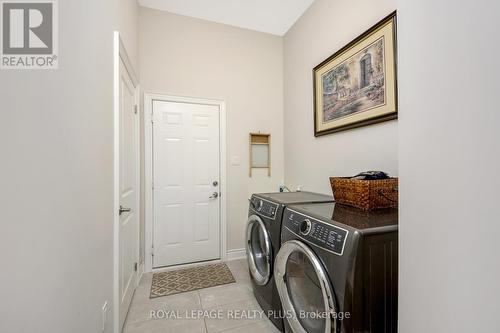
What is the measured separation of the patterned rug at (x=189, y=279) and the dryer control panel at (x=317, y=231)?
1.39 m

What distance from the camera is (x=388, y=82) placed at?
1565mm

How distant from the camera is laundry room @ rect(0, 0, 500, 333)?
1.90 ft

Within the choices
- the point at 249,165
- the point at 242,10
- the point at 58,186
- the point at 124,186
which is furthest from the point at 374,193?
the point at 242,10

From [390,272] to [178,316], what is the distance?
166cm

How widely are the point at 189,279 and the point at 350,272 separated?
6.50 feet

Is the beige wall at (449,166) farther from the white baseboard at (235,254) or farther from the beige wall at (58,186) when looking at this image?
the white baseboard at (235,254)

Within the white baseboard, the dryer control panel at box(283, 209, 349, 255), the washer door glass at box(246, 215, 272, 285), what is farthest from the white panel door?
the dryer control panel at box(283, 209, 349, 255)

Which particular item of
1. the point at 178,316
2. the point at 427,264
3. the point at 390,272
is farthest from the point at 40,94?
the point at 178,316

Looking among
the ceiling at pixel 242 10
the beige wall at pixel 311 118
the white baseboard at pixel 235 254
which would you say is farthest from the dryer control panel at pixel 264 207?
the ceiling at pixel 242 10

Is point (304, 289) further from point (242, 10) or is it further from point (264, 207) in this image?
point (242, 10)

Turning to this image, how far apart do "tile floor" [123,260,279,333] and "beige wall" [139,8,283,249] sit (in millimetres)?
863

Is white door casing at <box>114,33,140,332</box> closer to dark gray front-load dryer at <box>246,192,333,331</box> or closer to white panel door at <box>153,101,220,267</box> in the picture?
white panel door at <box>153,101,220,267</box>

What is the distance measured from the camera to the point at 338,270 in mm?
966

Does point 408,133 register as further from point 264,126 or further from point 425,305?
point 264,126
